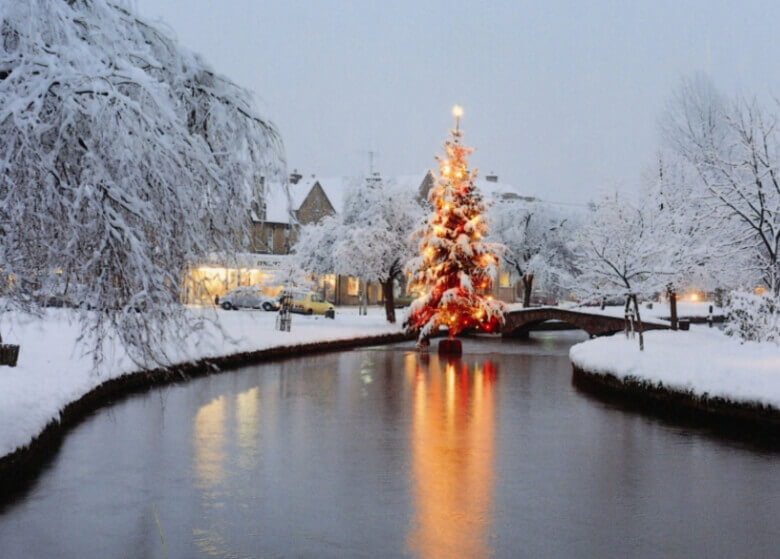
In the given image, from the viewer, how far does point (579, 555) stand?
8484 millimetres

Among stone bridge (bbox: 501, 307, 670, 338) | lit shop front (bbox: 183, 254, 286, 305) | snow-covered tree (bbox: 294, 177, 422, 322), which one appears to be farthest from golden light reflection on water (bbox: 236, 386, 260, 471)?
stone bridge (bbox: 501, 307, 670, 338)

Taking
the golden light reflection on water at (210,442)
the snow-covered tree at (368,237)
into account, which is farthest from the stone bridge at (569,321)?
the golden light reflection on water at (210,442)

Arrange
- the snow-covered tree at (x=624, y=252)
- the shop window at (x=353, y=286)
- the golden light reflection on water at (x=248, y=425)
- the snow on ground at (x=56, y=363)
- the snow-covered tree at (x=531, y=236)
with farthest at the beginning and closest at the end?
the shop window at (x=353, y=286) < the snow-covered tree at (x=531, y=236) < the snow-covered tree at (x=624, y=252) < the golden light reflection on water at (x=248, y=425) < the snow on ground at (x=56, y=363)

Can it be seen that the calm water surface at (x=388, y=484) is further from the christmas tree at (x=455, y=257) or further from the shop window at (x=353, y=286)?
the shop window at (x=353, y=286)

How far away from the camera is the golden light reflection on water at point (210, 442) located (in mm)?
11930

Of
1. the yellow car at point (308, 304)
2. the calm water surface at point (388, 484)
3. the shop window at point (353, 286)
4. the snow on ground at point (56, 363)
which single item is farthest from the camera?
the shop window at point (353, 286)

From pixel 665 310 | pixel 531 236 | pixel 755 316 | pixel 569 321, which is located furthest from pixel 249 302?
pixel 755 316

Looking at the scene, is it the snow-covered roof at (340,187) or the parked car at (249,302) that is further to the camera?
the parked car at (249,302)

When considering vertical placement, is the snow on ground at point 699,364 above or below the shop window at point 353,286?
below

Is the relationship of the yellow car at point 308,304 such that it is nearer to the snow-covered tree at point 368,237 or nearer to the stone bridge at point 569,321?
the snow-covered tree at point 368,237

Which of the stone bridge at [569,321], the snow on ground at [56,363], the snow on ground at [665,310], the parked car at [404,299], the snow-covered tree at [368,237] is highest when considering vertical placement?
the snow-covered tree at [368,237]

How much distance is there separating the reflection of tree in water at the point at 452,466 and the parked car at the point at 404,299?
140ft

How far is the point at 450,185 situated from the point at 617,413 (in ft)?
55.3

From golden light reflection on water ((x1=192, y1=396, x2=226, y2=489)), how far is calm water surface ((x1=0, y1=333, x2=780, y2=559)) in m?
A: 0.04
